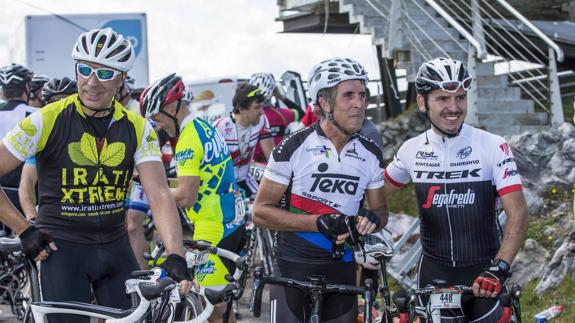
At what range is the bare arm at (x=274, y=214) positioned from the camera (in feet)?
19.1

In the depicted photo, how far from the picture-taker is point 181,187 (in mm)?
7336

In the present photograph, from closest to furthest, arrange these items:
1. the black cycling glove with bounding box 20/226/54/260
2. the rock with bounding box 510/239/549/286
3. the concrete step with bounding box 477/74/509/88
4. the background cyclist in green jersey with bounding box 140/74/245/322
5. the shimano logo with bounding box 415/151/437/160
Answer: the black cycling glove with bounding box 20/226/54/260
the shimano logo with bounding box 415/151/437/160
the background cyclist in green jersey with bounding box 140/74/245/322
the rock with bounding box 510/239/549/286
the concrete step with bounding box 477/74/509/88

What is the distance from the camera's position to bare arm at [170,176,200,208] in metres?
7.26

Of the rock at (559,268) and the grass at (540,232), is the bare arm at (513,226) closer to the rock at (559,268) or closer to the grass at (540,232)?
the rock at (559,268)

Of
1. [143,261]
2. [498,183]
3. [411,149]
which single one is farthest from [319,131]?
[143,261]

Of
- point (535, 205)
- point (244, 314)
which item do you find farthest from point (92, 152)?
point (535, 205)

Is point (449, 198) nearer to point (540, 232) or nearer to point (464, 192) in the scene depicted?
point (464, 192)

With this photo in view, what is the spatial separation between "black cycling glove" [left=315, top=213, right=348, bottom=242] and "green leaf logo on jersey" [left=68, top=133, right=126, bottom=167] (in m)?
1.14

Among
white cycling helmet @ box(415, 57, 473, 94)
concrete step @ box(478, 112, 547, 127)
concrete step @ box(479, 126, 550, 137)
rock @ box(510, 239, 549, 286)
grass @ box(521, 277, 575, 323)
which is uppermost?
white cycling helmet @ box(415, 57, 473, 94)

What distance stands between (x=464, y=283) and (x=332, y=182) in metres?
0.98

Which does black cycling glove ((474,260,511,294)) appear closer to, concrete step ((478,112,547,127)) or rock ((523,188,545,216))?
rock ((523,188,545,216))

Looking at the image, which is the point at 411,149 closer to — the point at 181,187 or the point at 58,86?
the point at 181,187

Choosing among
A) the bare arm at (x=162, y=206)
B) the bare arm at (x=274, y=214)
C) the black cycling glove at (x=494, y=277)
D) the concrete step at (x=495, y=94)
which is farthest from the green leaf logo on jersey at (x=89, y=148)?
the concrete step at (x=495, y=94)

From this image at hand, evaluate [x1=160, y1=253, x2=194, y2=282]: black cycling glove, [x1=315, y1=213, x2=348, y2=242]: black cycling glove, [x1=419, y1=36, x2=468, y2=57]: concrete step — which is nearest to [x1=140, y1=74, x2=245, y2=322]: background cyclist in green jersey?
[x1=315, y1=213, x2=348, y2=242]: black cycling glove
